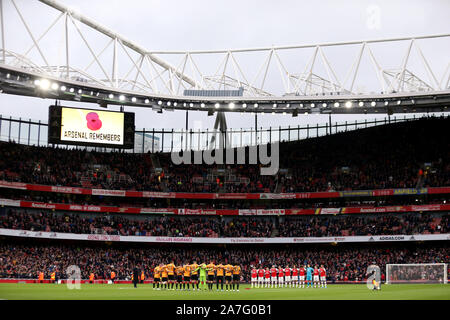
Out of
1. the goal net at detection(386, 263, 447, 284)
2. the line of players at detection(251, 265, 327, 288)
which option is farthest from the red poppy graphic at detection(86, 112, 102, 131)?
the goal net at detection(386, 263, 447, 284)

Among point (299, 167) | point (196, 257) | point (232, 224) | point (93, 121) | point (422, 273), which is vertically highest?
point (93, 121)

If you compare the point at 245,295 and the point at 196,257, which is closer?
the point at 245,295

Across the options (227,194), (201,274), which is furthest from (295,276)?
(227,194)

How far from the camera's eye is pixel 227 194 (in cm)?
5675

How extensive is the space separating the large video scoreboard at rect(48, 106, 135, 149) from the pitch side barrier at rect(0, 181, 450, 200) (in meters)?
8.28

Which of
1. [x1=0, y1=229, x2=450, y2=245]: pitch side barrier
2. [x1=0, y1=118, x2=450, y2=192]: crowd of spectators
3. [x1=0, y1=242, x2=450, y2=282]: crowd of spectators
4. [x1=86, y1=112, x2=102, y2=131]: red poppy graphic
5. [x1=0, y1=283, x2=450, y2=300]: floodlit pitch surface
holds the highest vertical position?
[x1=86, y1=112, x2=102, y2=131]: red poppy graphic

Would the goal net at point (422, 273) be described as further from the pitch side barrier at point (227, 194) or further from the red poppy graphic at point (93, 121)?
the red poppy graphic at point (93, 121)

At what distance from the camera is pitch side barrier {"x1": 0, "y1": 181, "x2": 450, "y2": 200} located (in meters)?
50.3

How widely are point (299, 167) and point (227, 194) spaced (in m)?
9.63

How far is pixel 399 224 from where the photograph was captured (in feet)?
164

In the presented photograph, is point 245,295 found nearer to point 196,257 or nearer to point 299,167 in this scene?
point 196,257

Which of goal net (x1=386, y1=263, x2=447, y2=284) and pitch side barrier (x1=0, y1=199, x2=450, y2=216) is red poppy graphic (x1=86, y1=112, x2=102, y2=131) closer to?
pitch side barrier (x1=0, y1=199, x2=450, y2=216)

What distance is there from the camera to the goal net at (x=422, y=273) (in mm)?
36000
